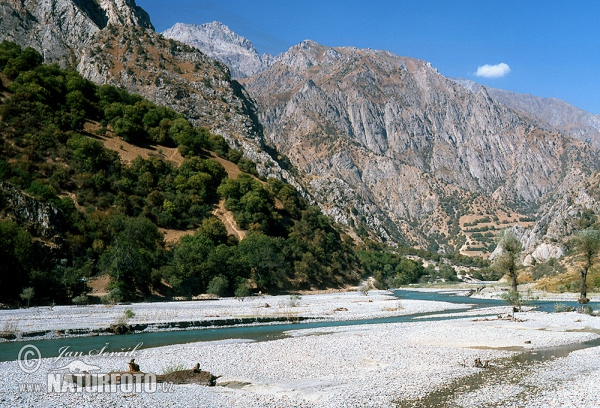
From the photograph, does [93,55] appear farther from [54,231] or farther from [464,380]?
[464,380]

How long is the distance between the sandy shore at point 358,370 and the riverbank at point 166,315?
431 inches

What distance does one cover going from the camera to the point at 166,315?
147ft

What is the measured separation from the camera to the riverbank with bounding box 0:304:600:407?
51.6ft

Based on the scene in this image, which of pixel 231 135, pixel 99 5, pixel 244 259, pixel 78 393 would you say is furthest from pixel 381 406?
pixel 99 5

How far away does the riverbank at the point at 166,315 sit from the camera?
34.1 meters

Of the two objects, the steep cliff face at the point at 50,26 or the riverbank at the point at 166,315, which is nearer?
the riverbank at the point at 166,315

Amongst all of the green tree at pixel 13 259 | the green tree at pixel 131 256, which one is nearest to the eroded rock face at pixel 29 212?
the green tree at pixel 13 259

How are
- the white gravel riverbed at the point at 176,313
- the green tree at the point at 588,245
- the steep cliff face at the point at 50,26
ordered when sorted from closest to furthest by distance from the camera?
the white gravel riverbed at the point at 176,313, the green tree at the point at 588,245, the steep cliff face at the point at 50,26

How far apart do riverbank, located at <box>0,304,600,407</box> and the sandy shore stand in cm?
4

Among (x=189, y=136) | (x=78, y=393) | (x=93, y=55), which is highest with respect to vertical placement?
Answer: (x=93, y=55)

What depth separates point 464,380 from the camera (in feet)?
61.3

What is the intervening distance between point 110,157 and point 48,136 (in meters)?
11.4

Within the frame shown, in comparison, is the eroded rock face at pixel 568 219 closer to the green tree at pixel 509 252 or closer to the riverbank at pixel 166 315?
the green tree at pixel 509 252

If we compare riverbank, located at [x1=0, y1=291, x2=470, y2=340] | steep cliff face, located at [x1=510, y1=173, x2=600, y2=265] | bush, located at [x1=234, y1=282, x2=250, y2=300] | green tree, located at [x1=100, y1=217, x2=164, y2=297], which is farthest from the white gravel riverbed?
steep cliff face, located at [x1=510, y1=173, x2=600, y2=265]
